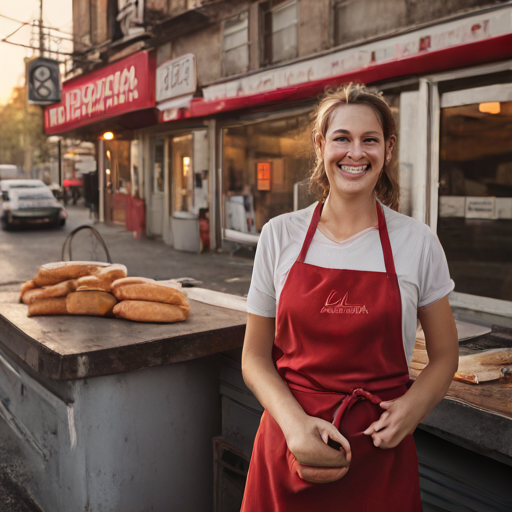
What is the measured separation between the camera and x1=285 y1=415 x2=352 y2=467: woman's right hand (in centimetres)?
149

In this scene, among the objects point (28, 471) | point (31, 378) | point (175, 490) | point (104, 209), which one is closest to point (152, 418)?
point (175, 490)

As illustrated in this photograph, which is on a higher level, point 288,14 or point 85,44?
point 85,44

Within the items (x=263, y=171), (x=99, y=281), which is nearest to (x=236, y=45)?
(x=263, y=171)

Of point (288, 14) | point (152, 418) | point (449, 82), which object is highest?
point (288, 14)

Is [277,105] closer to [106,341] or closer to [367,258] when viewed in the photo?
[106,341]

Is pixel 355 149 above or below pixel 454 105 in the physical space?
below

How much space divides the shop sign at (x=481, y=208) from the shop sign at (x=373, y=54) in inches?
85.7

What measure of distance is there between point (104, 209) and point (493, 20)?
60.2 ft

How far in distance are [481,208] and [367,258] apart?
712 cm

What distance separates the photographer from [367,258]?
167cm

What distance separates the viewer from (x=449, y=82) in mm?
8352

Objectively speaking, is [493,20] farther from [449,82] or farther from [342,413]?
[342,413]

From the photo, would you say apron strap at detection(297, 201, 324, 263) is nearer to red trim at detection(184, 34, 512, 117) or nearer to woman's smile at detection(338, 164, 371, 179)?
woman's smile at detection(338, 164, 371, 179)

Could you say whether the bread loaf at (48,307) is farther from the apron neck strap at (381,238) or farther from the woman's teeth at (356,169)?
the woman's teeth at (356,169)
